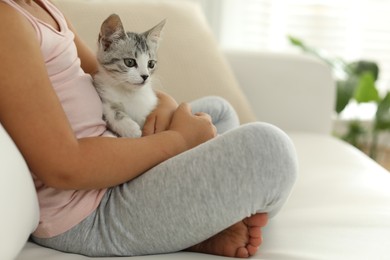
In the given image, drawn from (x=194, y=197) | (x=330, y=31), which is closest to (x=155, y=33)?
(x=194, y=197)

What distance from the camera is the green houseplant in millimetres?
2604

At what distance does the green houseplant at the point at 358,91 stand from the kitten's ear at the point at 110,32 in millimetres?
1517

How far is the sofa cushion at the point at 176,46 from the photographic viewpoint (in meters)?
1.63

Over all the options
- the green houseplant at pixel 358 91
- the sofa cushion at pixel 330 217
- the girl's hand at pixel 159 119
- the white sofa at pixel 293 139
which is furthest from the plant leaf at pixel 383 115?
the girl's hand at pixel 159 119

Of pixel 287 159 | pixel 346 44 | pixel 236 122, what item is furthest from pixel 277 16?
pixel 287 159

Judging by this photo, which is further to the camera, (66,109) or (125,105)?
(125,105)

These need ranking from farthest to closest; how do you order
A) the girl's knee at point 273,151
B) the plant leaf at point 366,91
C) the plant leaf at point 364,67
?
the plant leaf at point 364,67
the plant leaf at point 366,91
the girl's knee at point 273,151

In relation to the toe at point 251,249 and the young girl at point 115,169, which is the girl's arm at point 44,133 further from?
the toe at point 251,249

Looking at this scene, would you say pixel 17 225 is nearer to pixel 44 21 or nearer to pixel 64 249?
pixel 64 249

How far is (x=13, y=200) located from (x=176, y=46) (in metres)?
0.89

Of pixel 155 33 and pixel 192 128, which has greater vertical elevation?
pixel 155 33

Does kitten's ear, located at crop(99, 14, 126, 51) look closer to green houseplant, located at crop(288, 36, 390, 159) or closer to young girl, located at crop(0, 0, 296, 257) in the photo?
young girl, located at crop(0, 0, 296, 257)

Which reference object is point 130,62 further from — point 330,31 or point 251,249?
point 330,31

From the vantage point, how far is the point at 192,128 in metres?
1.17
